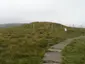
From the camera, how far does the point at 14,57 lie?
15469 mm

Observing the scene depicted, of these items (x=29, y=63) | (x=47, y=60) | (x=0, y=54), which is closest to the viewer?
(x=29, y=63)

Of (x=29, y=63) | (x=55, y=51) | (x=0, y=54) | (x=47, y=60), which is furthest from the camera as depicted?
(x=55, y=51)

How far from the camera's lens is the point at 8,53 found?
16.2 metres

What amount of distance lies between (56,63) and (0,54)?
381cm

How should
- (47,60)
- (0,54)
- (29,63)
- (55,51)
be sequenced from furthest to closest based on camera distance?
(55,51)
(0,54)
(47,60)
(29,63)

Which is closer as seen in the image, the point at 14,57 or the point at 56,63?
the point at 56,63

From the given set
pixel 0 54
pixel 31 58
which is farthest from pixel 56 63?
pixel 0 54

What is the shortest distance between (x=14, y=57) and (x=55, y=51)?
404 centimetres

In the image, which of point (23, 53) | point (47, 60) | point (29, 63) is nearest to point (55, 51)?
point (23, 53)

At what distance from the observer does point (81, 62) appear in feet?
46.6

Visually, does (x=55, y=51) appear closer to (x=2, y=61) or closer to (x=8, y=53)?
(x=8, y=53)

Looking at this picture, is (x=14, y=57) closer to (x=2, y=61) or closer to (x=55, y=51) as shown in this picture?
(x=2, y=61)

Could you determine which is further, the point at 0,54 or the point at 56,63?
the point at 0,54

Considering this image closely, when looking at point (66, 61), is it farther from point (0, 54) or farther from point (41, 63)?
point (0, 54)
